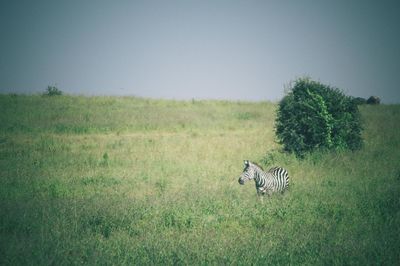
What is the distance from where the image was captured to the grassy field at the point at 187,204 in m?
5.79

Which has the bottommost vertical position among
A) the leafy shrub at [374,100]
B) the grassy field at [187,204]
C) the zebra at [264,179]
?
the grassy field at [187,204]

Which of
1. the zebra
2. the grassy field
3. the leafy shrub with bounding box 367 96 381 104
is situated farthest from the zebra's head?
the leafy shrub with bounding box 367 96 381 104

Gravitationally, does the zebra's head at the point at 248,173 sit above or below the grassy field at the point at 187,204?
above

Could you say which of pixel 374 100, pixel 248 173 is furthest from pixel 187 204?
pixel 374 100

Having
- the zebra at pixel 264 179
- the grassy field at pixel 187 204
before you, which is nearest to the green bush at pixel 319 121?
the grassy field at pixel 187 204

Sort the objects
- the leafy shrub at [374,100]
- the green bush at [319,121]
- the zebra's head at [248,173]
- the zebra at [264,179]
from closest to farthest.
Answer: the zebra's head at [248,173], the zebra at [264,179], the green bush at [319,121], the leafy shrub at [374,100]

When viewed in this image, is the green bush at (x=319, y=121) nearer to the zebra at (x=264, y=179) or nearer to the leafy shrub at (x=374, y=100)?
the zebra at (x=264, y=179)

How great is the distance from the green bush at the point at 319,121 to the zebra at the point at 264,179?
5.17 m

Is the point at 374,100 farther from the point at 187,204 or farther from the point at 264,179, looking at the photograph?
the point at 187,204

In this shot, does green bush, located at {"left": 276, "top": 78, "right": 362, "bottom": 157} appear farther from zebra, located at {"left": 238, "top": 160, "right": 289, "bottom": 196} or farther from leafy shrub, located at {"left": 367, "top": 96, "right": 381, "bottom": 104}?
leafy shrub, located at {"left": 367, "top": 96, "right": 381, "bottom": 104}

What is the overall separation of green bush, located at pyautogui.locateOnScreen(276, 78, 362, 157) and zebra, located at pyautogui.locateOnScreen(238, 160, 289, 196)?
17.0 feet

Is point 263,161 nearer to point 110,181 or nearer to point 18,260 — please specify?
point 110,181

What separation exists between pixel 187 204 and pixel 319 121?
9053 millimetres

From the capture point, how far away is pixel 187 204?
8758 millimetres
